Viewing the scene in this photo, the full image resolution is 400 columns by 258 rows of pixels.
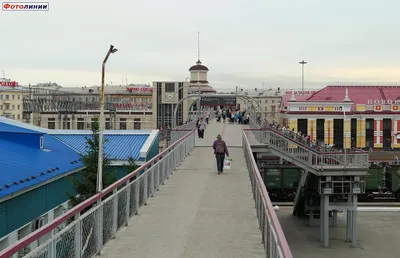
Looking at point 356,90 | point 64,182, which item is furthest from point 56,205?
point 356,90

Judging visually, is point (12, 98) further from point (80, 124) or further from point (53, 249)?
point (53, 249)

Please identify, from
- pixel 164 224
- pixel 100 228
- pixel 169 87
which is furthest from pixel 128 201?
pixel 169 87

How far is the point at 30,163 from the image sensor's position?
20.6 m

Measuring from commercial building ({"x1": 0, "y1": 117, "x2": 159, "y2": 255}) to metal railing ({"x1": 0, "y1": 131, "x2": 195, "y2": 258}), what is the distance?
1286 millimetres

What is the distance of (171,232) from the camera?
10414 millimetres

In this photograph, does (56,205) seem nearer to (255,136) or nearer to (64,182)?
(64,182)

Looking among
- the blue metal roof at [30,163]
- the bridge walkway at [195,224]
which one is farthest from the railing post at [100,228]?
the blue metal roof at [30,163]

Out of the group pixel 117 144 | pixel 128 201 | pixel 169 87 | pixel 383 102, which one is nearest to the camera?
pixel 128 201

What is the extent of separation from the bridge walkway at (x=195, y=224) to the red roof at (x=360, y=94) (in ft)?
162

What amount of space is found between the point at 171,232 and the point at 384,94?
6048 cm

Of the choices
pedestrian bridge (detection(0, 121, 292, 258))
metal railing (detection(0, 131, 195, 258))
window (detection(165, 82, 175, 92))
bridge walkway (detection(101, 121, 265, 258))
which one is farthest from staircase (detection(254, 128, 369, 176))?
window (detection(165, 82, 175, 92))

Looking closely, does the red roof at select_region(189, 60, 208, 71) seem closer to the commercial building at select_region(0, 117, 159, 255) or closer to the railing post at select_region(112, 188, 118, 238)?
the commercial building at select_region(0, 117, 159, 255)

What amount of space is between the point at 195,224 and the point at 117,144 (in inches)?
768

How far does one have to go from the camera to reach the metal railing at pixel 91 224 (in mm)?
6579
